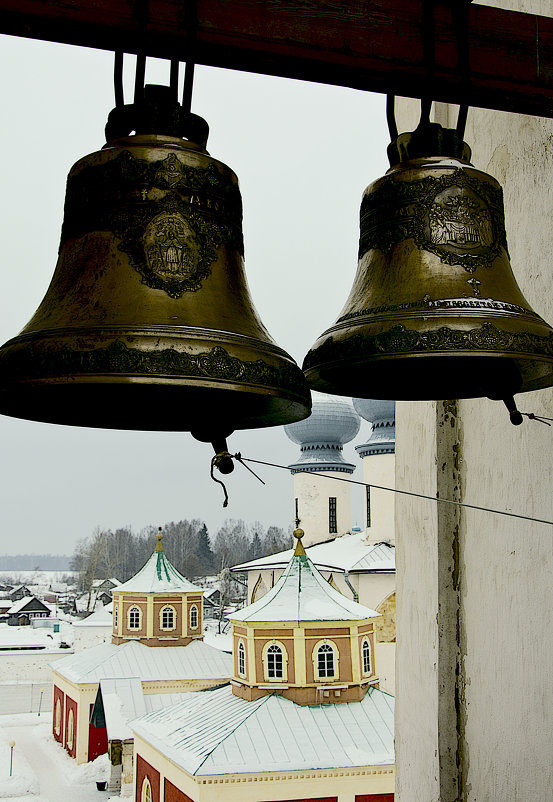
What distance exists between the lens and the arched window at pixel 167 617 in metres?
25.1

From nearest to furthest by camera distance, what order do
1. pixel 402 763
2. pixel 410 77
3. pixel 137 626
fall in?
pixel 410 77
pixel 402 763
pixel 137 626

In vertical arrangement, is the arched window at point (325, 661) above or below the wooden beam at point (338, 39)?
below

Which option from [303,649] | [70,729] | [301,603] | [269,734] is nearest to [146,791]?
[269,734]

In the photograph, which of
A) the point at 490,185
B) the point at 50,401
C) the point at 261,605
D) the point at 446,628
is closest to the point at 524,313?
the point at 490,185

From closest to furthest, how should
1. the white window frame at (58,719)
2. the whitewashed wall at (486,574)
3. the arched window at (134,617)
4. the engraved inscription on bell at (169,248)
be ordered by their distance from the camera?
the engraved inscription on bell at (169,248) < the whitewashed wall at (486,574) < the arched window at (134,617) < the white window frame at (58,719)

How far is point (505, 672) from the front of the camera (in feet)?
7.39

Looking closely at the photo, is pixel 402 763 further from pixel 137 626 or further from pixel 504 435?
pixel 137 626

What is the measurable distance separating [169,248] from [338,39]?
0.56 meters

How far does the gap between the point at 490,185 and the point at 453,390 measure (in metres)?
0.49

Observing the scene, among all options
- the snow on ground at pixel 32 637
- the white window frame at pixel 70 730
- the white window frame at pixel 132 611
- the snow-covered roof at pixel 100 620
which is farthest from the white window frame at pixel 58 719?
the snow on ground at pixel 32 637

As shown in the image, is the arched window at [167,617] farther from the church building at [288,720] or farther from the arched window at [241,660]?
the arched window at [241,660]

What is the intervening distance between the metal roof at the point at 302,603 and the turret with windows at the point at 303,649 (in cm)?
2

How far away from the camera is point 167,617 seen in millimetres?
25125

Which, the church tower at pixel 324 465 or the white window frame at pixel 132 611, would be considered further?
the church tower at pixel 324 465
